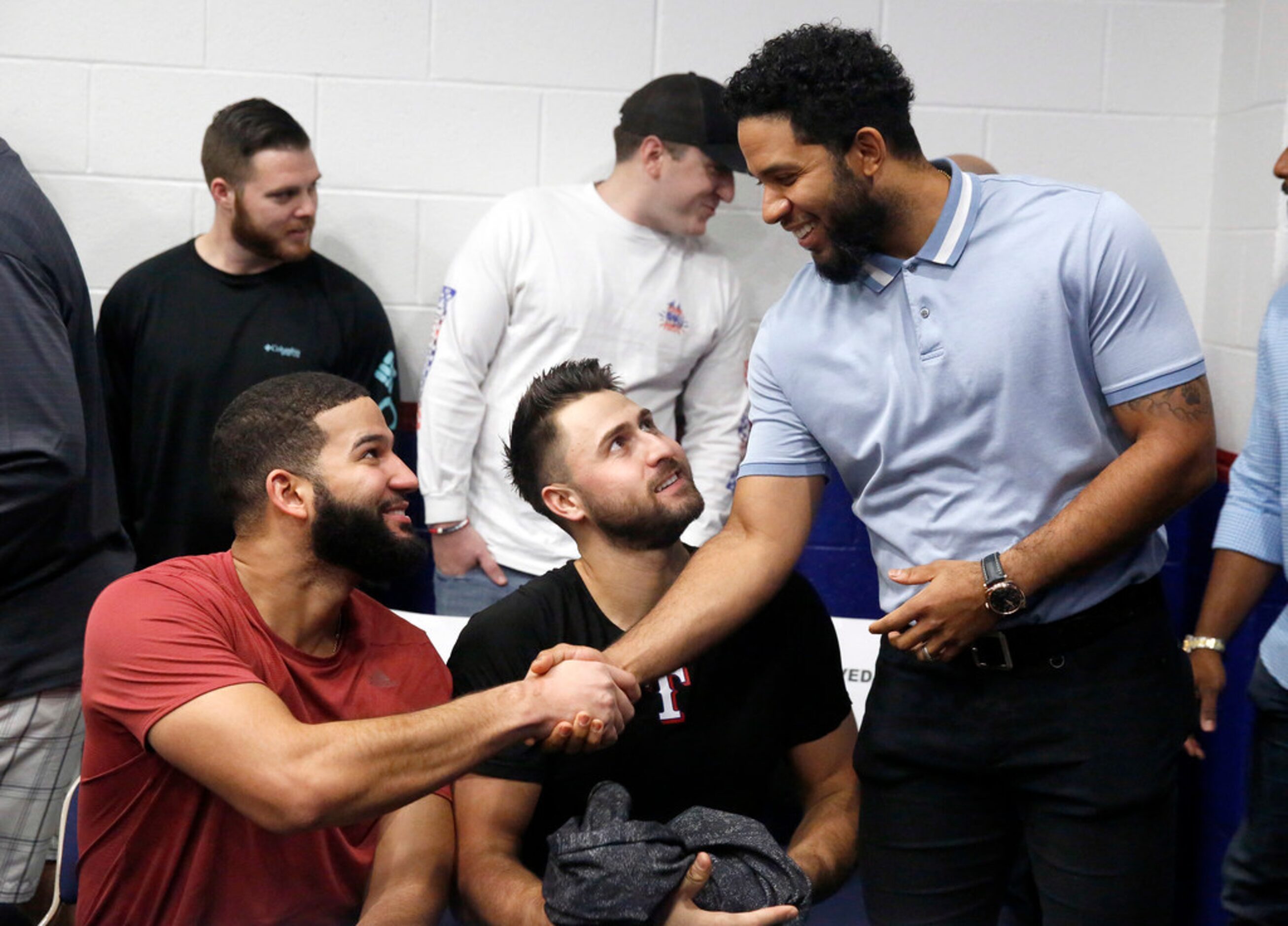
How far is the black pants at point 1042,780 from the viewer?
1640 millimetres

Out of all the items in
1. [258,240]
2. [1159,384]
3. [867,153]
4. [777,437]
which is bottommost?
[777,437]

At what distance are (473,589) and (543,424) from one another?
0.88 m

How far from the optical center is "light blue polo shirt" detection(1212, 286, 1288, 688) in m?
2.00

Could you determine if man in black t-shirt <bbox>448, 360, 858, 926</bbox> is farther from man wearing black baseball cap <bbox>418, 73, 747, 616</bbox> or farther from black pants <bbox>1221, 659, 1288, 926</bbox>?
man wearing black baseball cap <bbox>418, 73, 747, 616</bbox>

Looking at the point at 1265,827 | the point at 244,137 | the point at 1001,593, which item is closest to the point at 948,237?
the point at 1001,593

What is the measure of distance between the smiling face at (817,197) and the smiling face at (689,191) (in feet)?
3.66

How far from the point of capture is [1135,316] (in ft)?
5.23

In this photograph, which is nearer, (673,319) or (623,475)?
(623,475)

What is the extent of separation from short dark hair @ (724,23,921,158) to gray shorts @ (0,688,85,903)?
138cm

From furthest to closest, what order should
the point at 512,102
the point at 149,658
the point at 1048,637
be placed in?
the point at 512,102, the point at 1048,637, the point at 149,658

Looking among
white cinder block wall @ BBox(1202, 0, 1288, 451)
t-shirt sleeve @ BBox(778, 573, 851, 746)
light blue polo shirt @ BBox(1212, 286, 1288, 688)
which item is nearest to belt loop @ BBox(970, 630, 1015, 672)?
t-shirt sleeve @ BBox(778, 573, 851, 746)

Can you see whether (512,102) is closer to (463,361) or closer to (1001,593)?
(463,361)

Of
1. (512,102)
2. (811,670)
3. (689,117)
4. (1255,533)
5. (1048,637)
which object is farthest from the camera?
(512,102)

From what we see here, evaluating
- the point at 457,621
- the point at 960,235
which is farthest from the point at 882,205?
the point at 457,621
